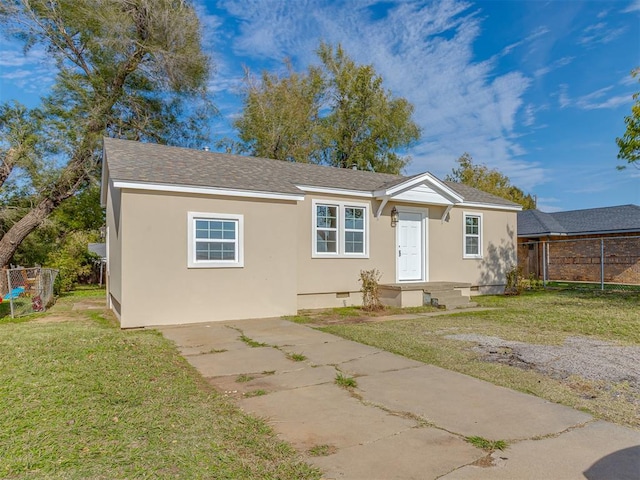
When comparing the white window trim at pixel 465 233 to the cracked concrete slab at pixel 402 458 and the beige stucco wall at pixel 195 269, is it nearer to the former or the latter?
the beige stucco wall at pixel 195 269

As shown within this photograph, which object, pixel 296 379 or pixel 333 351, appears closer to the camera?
pixel 296 379

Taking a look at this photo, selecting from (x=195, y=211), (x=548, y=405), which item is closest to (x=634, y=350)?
(x=548, y=405)

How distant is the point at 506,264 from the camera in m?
15.5

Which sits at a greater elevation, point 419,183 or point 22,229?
point 419,183

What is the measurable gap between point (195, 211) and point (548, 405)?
7423mm

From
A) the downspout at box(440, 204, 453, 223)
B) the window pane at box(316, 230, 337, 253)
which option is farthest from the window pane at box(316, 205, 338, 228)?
the downspout at box(440, 204, 453, 223)

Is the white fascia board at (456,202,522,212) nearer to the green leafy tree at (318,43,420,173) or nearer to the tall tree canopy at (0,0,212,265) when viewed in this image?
the green leafy tree at (318,43,420,173)

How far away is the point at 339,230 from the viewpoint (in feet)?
38.2

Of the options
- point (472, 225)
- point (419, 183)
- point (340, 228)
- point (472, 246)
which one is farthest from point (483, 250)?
point (340, 228)

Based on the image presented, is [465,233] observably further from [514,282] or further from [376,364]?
[376,364]

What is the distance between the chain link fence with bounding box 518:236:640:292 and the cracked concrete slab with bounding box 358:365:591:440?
15.4m

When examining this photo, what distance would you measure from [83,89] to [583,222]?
26740 millimetres

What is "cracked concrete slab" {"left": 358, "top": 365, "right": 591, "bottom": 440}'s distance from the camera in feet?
10.9

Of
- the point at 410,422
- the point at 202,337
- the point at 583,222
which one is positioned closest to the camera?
the point at 410,422
